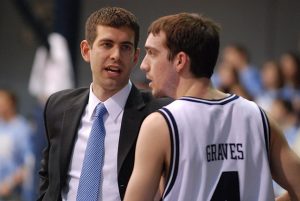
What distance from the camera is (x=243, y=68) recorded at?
9492 millimetres

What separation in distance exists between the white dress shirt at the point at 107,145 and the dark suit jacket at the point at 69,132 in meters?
0.03

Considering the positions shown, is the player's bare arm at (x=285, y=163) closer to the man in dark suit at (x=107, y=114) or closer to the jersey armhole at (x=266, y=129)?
the jersey armhole at (x=266, y=129)

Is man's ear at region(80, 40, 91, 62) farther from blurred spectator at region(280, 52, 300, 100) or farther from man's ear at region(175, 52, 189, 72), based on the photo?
blurred spectator at region(280, 52, 300, 100)

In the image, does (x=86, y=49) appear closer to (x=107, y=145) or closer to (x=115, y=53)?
(x=115, y=53)

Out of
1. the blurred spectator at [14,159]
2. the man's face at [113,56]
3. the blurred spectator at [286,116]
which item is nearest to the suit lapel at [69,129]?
the man's face at [113,56]

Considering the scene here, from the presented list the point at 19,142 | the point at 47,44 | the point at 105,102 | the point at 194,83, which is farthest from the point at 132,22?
the point at 19,142

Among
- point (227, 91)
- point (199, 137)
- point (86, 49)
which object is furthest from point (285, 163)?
point (227, 91)

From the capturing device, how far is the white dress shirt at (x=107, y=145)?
425 cm

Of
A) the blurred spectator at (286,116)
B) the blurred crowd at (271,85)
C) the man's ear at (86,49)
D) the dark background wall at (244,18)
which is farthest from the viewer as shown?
the dark background wall at (244,18)

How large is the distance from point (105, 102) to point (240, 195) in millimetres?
939

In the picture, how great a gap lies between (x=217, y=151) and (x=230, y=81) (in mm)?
5144

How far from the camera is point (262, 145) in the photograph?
3.81m

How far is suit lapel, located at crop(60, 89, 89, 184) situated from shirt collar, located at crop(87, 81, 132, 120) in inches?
2.2

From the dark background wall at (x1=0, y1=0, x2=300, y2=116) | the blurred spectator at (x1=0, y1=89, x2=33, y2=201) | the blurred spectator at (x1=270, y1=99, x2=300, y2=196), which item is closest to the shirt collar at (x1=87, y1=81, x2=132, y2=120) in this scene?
the blurred spectator at (x1=270, y1=99, x2=300, y2=196)
